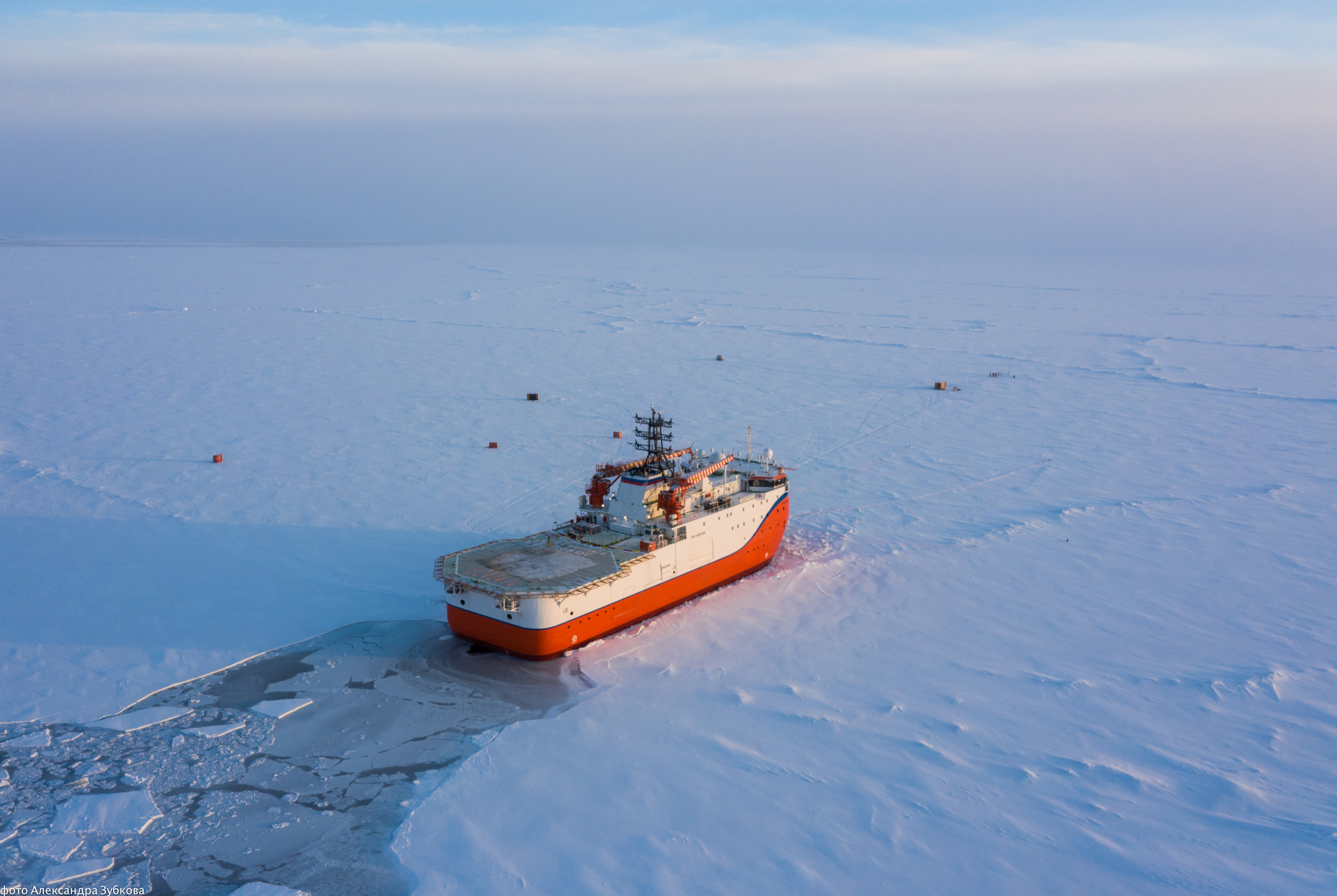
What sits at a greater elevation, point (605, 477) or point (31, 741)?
point (605, 477)

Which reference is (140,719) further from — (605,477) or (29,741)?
(605,477)

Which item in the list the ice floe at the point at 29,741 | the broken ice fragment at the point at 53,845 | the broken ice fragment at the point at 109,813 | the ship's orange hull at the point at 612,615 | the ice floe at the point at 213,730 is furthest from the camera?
the ship's orange hull at the point at 612,615

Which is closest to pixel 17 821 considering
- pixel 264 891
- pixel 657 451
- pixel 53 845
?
pixel 53 845

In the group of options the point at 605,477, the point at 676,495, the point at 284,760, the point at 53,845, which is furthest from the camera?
the point at 605,477

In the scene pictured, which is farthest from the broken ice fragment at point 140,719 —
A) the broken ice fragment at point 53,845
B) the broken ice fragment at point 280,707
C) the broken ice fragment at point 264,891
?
the broken ice fragment at point 264,891

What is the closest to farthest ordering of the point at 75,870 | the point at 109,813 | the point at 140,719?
1. the point at 75,870
2. the point at 109,813
3. the point at 140,719

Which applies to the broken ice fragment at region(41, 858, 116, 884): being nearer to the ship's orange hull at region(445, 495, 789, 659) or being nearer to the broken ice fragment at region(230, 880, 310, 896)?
the broken ice fragment at region(230, 880, 310, 896)

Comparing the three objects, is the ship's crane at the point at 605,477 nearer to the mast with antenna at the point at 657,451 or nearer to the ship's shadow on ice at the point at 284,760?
the mast with antenna at the point at 657,451
